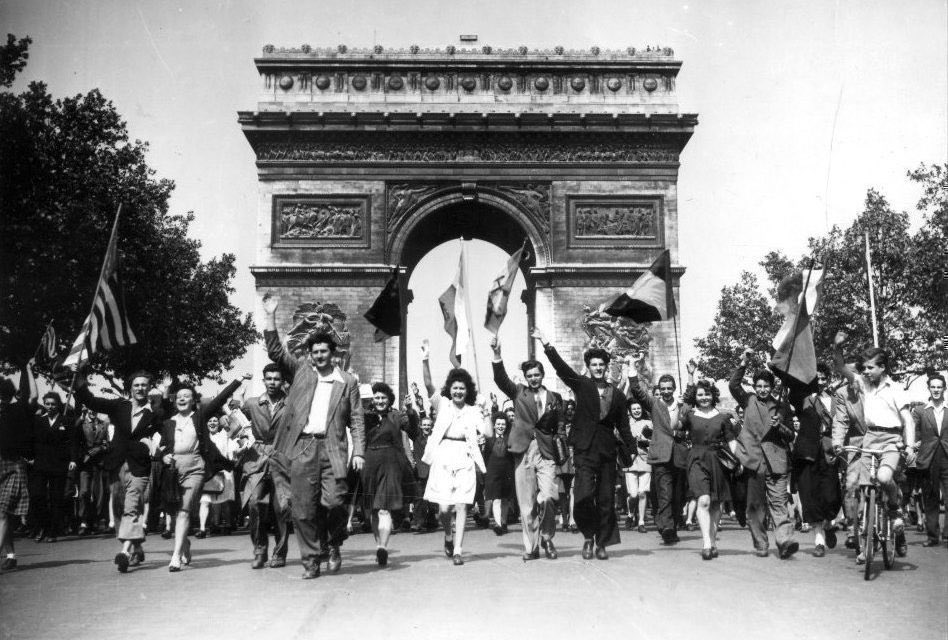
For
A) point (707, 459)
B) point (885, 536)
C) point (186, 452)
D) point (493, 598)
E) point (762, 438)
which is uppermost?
point (762, 438)

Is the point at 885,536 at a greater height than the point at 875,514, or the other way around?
the point at 875,514

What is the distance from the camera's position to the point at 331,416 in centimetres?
953

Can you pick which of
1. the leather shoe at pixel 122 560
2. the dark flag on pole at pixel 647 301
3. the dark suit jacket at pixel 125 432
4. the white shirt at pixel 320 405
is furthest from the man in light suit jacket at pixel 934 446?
the leather shoe at pixel 122 560

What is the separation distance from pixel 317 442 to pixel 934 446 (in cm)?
843

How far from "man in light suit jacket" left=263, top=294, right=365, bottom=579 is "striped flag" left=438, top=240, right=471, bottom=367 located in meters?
4.19

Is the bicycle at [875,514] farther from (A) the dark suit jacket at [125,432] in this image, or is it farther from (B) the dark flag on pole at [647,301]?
(A) the dark suit jacket at [125,432]

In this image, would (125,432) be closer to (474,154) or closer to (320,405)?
(320,405)

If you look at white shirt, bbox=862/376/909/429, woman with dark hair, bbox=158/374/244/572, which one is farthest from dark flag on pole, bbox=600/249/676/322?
woman with dark hair, bbox=158/374/244/572

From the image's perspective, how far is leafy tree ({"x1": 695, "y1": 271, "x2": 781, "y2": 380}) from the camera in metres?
60.6

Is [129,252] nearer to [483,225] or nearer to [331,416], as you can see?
[483,225]

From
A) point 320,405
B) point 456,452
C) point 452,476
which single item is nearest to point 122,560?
point 320,405

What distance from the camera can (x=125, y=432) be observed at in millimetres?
10531

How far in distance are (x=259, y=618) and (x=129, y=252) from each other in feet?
79.8

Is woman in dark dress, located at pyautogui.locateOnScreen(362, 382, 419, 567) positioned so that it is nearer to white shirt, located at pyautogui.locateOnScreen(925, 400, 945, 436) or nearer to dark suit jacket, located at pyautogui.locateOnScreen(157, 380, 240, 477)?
dark suit jacket, located at pyautogui.locateOnScreen(157, 380, 240, 477)
